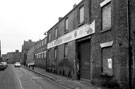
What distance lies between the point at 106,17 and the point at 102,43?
1.87 meters

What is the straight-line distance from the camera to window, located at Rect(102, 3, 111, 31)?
1468cm

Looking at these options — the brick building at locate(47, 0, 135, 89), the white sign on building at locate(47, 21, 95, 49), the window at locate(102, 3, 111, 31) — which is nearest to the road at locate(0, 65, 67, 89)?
the brick building at locate(47, 0, 135, 89)

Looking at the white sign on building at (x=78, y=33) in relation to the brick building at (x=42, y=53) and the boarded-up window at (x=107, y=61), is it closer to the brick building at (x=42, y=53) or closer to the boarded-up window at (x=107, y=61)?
the boarded-up window at (x=107, y=61)

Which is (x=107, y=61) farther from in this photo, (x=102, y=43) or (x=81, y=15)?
(x=81, y=15)

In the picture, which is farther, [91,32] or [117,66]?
[91,32]

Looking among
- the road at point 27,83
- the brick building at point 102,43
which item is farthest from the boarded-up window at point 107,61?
the road at point 27,83

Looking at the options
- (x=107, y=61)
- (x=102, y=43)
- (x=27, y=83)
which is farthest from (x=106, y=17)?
(x=27, y=83)

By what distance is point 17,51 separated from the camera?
460 feet

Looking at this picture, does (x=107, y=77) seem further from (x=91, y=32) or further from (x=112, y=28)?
(x=91, y=32)

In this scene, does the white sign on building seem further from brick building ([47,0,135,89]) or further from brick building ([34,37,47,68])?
brick building ([34,37,47,68])

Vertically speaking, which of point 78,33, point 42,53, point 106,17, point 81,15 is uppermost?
point 81,15

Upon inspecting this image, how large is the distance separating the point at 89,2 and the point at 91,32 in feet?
8.79

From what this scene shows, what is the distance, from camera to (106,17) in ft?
49.5

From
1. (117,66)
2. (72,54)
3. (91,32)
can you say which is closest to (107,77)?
(117,66)
